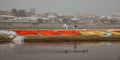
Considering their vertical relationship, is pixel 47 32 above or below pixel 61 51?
above

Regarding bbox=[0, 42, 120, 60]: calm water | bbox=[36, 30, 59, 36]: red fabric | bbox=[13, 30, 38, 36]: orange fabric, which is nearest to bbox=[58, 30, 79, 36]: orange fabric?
bbox=[36, 30, 59, 36]: red fabric

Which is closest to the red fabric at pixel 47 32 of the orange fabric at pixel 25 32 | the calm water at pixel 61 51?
the orange fabric at pixel 25 32

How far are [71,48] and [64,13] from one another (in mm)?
1252

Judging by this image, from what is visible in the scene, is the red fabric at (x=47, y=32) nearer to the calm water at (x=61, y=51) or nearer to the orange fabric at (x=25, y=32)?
the orange fabric at (x=25, y=32)

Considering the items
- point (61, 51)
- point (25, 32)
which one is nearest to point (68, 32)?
point (25, 32)

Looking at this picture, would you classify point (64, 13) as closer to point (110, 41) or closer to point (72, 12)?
point (72, 12)

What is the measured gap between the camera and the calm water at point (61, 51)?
13.1ft

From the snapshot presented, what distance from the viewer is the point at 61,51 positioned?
4.46 metres

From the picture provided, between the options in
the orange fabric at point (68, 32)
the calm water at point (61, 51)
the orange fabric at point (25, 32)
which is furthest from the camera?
the orange fabric at point (68, 32)

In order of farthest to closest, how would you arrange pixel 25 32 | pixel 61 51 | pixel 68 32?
1. pixel 68 32
2. pixel 25 32
3. pixel 61 51

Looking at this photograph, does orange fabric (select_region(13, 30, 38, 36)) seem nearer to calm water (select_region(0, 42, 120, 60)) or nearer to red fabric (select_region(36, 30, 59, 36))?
red fabric (select_region(36, 30, 59, 36))

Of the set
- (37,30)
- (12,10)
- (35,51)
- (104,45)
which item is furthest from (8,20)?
(104,45)

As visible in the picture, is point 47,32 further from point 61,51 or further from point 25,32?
point 61,51

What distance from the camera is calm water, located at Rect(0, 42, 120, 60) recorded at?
4004 mm
